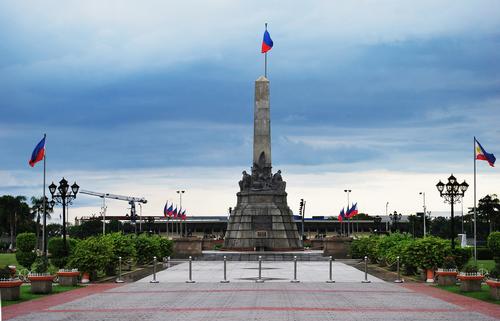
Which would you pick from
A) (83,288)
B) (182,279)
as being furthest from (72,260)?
(182,279)

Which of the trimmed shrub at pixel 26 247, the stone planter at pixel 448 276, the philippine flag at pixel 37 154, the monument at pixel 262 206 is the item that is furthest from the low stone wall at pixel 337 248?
the stone planter at pixel 448 276

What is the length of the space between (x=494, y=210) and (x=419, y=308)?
353 feet

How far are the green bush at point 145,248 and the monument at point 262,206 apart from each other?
60.5ft

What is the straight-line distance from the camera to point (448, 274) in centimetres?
3034

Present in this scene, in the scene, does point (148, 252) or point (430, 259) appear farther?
point (148, 252)

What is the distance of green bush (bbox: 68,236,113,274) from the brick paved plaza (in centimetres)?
204

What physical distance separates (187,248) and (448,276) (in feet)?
115

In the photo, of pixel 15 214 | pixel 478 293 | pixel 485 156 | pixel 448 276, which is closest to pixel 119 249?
pixel 448 276

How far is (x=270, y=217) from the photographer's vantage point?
67312 millimetres

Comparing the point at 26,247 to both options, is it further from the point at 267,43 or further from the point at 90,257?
the point at 267,43

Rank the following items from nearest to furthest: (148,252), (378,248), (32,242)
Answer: (32,242), (378,248), (148,252)

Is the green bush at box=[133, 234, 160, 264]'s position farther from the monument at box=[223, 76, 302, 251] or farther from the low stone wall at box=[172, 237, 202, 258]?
the monument at box=[223, 76, 302, 251]

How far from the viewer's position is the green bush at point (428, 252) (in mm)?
33062

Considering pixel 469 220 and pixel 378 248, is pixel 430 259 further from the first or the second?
pixel 469 220
